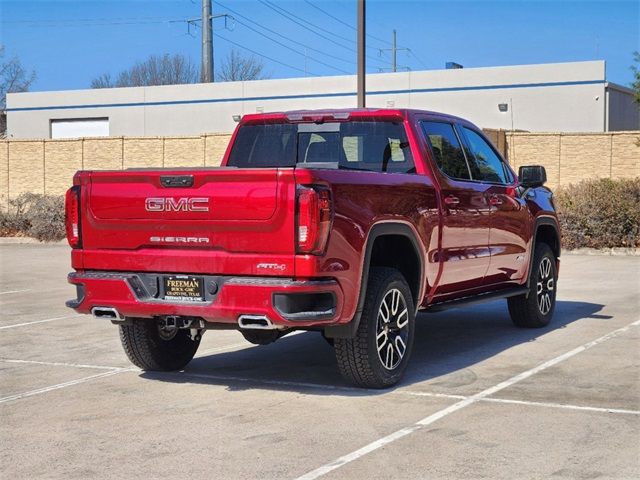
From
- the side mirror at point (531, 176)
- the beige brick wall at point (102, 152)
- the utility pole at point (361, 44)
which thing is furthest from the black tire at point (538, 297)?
the beige brick wall at point (102, 152)

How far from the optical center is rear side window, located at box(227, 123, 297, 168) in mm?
9141

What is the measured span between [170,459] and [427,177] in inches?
140

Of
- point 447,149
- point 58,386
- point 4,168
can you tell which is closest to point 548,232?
point 447,149

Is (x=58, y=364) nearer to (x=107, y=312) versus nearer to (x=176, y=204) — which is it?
(x=107, y=312)

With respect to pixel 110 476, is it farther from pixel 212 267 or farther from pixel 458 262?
pixel 458 262

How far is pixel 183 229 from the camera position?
7.26 metres

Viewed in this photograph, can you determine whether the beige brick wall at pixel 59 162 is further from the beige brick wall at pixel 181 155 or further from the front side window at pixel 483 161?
the front side window at pixel 483 161

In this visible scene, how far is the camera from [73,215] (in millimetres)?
7762

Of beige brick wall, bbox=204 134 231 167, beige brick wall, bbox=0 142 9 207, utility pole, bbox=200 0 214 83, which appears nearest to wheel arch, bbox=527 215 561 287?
beige brick wall, bbox=204 134 231 167

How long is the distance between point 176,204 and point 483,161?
149 inches

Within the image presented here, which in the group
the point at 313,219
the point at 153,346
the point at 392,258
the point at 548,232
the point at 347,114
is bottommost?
the point at 153,346

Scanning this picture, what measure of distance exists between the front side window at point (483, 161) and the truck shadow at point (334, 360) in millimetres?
1605

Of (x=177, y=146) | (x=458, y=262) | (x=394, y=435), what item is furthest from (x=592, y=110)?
(x=394, y=435)

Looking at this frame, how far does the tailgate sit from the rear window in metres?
1.94
